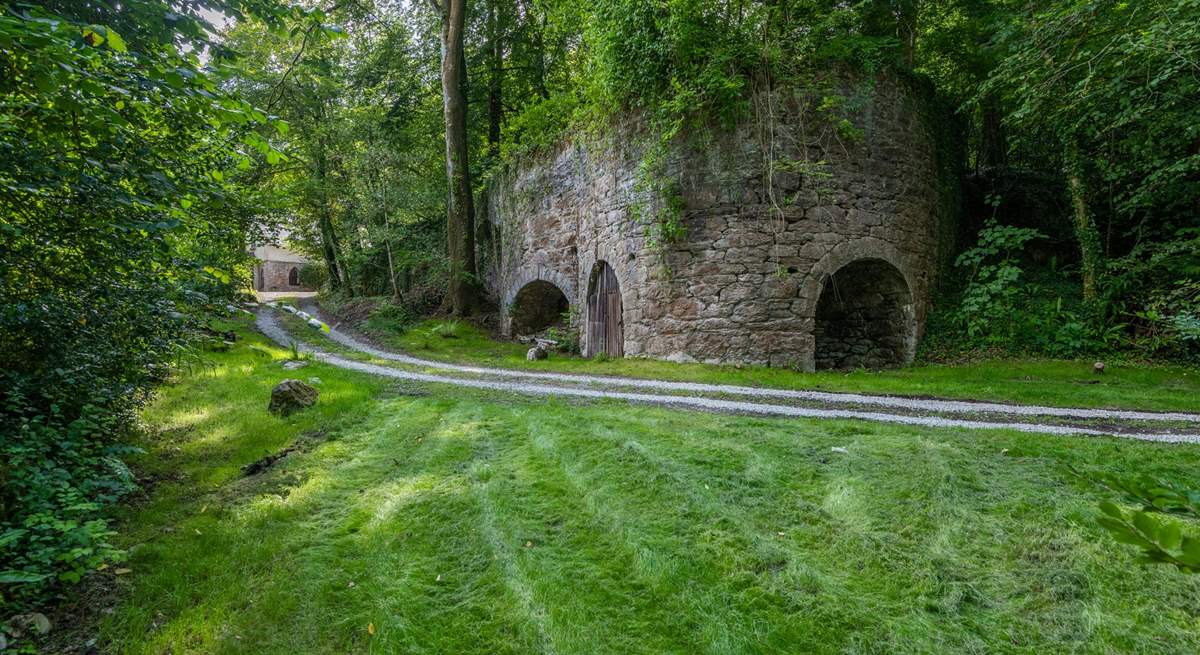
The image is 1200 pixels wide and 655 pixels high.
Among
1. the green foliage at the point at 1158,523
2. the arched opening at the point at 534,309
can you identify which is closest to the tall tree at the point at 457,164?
the arched opening at the point at 534,309

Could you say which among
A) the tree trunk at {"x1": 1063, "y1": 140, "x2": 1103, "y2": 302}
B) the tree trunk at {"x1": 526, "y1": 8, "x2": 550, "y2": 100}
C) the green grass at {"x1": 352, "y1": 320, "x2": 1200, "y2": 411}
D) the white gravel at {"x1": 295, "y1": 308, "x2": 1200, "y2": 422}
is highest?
the tree trunk at {"x1": 526, "y1": 8, "x2": 550, "y2": 100}

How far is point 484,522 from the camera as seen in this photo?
335 cm

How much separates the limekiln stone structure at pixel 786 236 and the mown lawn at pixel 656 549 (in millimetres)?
4557

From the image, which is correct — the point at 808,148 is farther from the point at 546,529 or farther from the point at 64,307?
the point at 64,307

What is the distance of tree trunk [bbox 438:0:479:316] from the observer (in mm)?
13648

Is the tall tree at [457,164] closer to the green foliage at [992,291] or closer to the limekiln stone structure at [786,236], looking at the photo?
the limekiln stone structure at [786,236]

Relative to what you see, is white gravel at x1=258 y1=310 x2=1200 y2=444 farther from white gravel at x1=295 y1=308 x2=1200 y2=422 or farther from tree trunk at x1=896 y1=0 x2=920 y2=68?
tree trunk at x1=896 y1=0 x2=920 y2=68

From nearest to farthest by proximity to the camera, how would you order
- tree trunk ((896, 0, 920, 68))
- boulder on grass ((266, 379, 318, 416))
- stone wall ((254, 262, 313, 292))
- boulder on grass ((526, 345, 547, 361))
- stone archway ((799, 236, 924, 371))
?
boulder on grass ((266, 379, 318, 416)) → stone archway ((799, 236, 924, 371)) → tree trunk ((896, 0, 920, 68)) → boulder on grass ((526, 345, 547, 361)) → stone wall ((254, 262, 313, 292))

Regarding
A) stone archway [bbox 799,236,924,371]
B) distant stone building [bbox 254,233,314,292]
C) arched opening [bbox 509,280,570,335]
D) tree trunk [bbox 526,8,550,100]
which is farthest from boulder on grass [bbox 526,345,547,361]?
distant stone building [bbox 254,233,314,292]

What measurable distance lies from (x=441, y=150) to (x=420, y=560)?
17.1 metres

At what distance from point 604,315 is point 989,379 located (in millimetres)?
6850

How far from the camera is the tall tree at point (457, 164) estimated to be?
44.8ft

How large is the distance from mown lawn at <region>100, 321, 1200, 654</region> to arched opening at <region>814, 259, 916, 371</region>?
18.8 ft

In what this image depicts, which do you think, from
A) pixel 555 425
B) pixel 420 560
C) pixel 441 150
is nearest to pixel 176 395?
pixel 555 425
